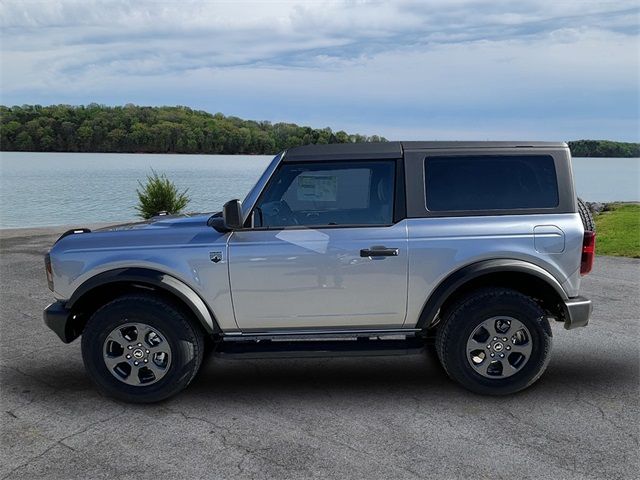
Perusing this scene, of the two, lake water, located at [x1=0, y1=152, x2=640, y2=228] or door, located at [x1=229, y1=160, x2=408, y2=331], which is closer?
door, located at [x1=229, y1=160, x2=408, y2=331]

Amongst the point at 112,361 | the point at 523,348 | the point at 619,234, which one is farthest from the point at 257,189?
the point at 619,234

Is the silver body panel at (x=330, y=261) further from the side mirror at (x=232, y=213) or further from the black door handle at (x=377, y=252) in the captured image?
the side mirror at (x=232, y=213)

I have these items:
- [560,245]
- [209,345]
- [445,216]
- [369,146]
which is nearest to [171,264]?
[209,345]

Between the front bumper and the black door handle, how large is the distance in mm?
1399

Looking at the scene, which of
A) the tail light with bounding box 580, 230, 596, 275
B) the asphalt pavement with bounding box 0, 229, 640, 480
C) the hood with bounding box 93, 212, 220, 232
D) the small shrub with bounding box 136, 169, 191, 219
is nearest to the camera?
the asphalt pavement with bounding box 0, 229, 640, 480

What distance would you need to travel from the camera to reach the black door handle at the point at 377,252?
448 cm

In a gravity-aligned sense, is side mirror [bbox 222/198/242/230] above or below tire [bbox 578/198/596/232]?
above

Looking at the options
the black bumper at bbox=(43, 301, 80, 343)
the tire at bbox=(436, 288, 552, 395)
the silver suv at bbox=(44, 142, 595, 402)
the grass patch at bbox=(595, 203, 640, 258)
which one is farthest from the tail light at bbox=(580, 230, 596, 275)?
the grass patch at bbox=(595, 203, 640, 258)

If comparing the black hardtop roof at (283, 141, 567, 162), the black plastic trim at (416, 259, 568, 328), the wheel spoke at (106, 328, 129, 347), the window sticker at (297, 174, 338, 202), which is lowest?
the wheel spoke at (106, 328, 129, 347)

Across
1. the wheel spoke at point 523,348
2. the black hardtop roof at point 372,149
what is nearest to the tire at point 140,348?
the black hardtop roof at point 372,149

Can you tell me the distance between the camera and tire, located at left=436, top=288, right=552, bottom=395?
4.51 meters

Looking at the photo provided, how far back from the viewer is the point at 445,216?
15.1 feet

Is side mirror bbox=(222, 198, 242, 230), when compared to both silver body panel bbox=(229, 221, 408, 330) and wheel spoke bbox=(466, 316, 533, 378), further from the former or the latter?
wheel spoke bbox=(466, 316, 533, 378)

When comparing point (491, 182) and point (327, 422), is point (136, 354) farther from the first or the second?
point (491, 182)
